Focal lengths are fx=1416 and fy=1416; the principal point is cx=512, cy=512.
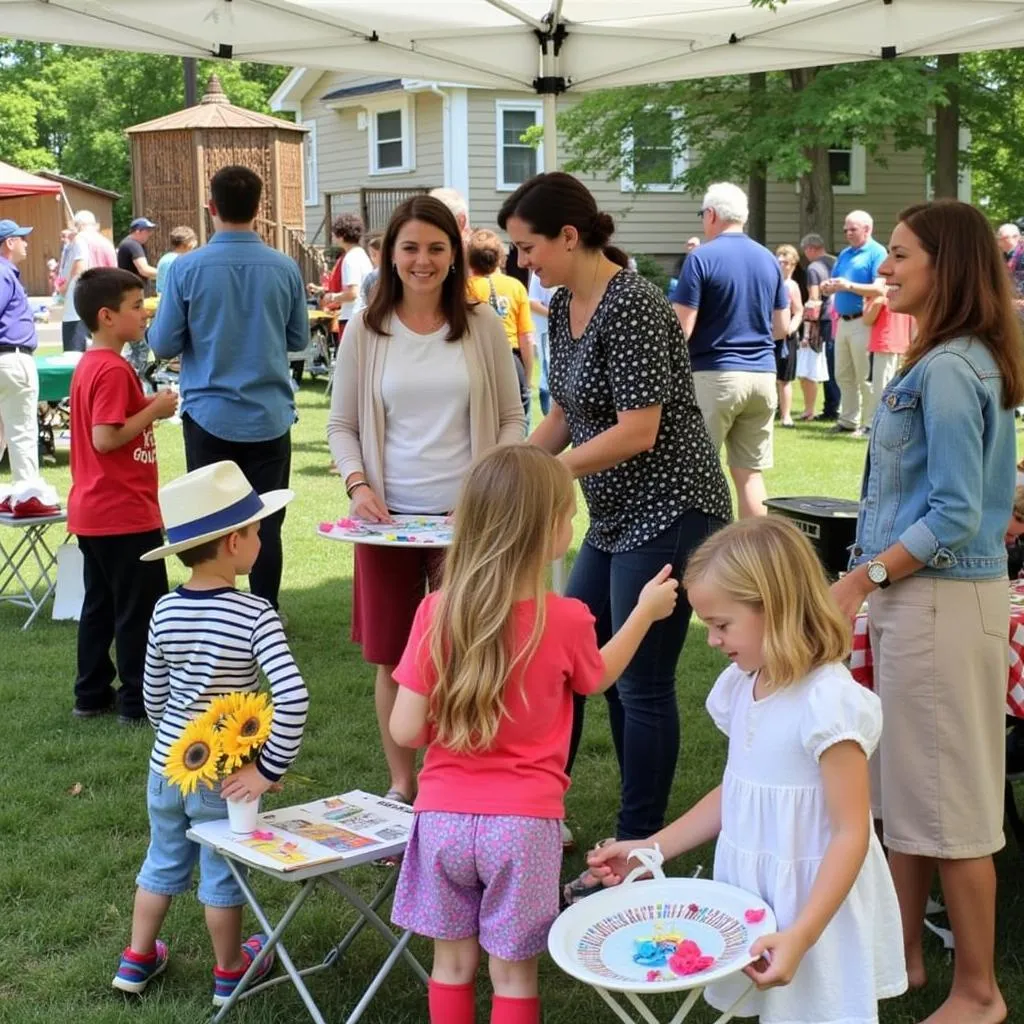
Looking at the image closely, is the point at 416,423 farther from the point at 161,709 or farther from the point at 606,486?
the point at 161,709

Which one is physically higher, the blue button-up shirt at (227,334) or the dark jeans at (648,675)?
the blue button-up shirt at (227,334)

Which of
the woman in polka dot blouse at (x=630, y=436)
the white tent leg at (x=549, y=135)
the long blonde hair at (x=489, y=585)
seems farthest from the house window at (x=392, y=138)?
the long blonde hair at (x=489, y=585)

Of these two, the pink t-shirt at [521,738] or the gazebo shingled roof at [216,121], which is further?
the gazebo shingled roof at [216,121]

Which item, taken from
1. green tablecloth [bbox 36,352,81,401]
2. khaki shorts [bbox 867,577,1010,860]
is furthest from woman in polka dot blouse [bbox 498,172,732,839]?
green tablecloth [bbox 36,352,81,401]

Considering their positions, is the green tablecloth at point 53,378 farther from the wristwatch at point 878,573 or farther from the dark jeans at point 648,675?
the wristwatch at point 878,573

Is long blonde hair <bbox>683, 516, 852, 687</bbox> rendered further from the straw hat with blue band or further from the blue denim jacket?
the straw hat with blue band

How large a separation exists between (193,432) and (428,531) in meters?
2.35

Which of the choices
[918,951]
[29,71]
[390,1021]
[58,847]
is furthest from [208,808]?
[29,71]

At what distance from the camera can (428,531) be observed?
158 inches

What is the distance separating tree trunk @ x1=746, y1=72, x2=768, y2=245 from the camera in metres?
23.3

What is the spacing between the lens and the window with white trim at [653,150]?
80.5ft

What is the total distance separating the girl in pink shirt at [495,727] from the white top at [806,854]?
14.1 inches

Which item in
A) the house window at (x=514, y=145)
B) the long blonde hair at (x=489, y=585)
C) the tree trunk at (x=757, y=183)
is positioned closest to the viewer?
the long blonde hair at (x=489, y=585)

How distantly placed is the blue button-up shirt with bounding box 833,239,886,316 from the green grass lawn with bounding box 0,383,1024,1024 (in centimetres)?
664
